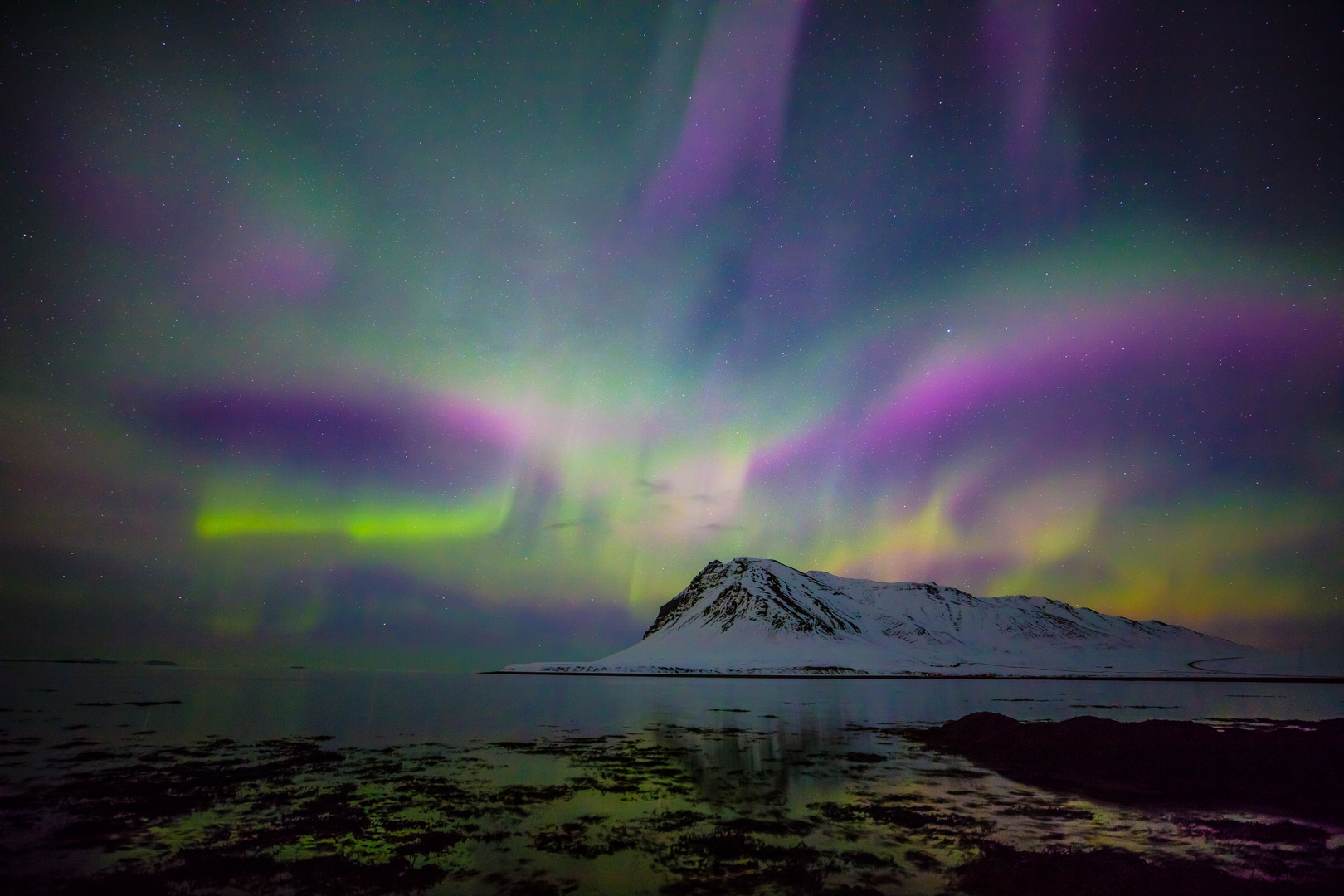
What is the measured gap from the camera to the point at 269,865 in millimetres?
19125

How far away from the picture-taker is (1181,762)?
33.4 meters

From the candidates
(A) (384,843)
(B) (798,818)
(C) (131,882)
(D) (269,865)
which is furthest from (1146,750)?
(C) (131,882)

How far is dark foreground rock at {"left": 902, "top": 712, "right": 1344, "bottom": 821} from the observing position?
29031 millimetres

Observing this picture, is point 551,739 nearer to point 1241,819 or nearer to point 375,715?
point 375,715

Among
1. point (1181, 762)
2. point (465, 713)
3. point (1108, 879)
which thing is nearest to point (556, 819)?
point (1108, 879)

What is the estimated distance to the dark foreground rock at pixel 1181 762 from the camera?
95.2 ft

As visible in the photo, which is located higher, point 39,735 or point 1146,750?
point 1146,750

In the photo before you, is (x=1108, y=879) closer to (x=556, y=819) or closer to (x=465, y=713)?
(x=556, y=819)

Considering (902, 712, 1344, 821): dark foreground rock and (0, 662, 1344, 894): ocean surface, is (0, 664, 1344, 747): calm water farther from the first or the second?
(902, 712, 1344, 821): dark foreground rock

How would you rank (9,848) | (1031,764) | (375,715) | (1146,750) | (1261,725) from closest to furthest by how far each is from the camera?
(9,848)
(1146,750)
(1031,764)
(1261,725)
(375,715)

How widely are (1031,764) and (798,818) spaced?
20877 millimetres

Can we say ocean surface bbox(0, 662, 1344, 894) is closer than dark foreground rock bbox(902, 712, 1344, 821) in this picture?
Yes

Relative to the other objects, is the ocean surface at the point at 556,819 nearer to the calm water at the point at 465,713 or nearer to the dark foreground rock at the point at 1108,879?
the dark foreground rock at the point at 1108,879

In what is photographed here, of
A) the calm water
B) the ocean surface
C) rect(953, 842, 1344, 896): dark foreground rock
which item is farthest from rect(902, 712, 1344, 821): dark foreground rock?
the calm water
